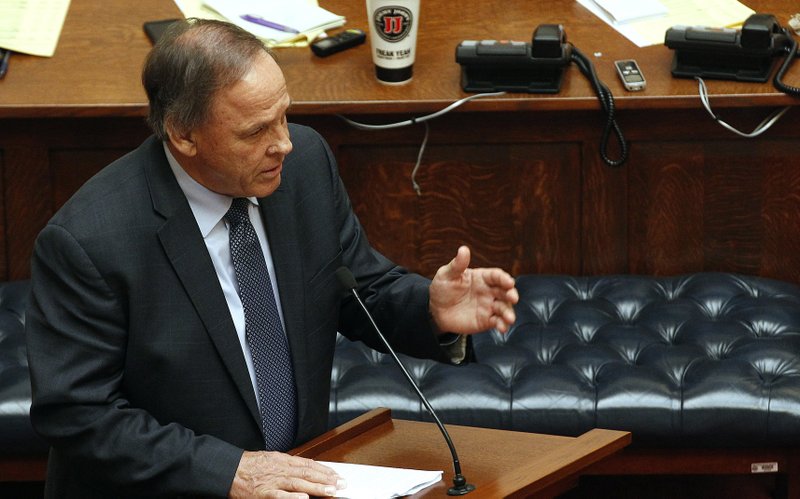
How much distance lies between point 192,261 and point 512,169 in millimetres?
1371

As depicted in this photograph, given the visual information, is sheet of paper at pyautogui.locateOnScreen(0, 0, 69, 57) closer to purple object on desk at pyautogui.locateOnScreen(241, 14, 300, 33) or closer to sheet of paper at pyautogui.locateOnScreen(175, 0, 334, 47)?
sheet of paper at pyautogui.locateOnScreen(175, 0, 334, 47)

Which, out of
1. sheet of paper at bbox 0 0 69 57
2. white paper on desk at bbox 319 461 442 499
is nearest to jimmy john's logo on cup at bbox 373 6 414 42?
sheet of paper at bbox 0 0 69 57

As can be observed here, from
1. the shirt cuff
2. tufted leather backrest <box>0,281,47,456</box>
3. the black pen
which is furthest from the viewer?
the black pen

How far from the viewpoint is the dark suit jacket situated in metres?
1.75

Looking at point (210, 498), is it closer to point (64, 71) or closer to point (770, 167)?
point (64, 71)

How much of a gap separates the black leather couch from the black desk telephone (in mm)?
511

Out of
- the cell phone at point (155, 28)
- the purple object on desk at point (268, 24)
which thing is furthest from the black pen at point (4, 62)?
the purple object on desk at point (268, 24)

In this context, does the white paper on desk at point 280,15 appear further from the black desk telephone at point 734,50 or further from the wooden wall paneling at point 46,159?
the black desk telephone at point 734,50

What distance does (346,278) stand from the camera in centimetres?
185

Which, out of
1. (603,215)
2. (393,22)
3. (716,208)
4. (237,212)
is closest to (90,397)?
(237,212)

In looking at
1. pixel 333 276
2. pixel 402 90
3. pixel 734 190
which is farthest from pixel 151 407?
pixel 734 190

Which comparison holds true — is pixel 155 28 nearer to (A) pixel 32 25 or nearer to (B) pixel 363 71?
(A) pixel 32 25

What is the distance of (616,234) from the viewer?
3.08 meters

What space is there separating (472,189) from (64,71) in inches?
38.2
